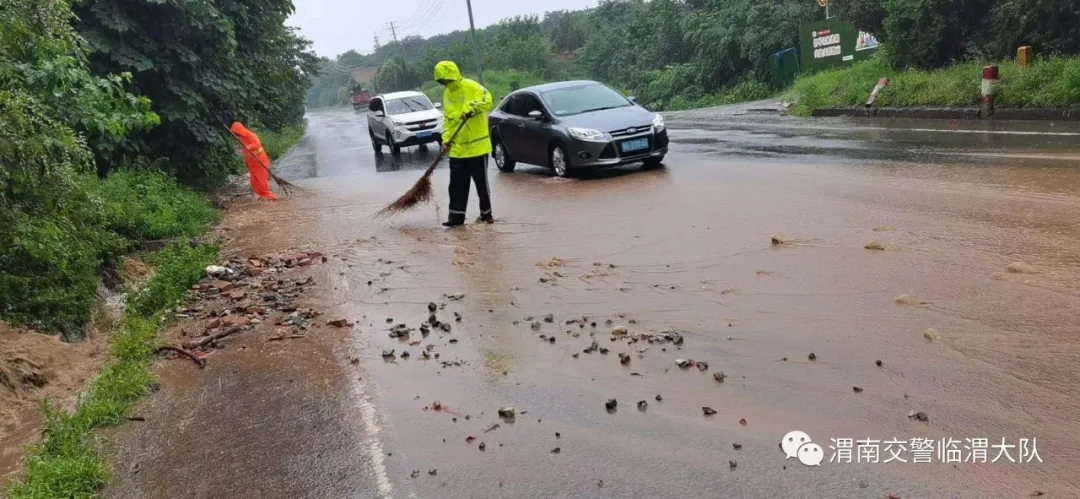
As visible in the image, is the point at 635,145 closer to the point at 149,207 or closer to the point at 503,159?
the point at 503,159

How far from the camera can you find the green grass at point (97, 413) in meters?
4.19

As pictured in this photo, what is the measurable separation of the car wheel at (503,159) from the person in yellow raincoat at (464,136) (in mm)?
4802

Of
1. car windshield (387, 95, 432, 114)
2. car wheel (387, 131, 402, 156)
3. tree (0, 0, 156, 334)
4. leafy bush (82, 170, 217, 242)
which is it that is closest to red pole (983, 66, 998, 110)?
leafy bush (82, 170, 217, 242)

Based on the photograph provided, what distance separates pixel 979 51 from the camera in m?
18.7

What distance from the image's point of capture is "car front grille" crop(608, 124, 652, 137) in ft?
40.9

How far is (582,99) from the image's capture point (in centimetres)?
1355

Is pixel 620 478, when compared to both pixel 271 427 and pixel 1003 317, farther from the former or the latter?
pixel 1003 317

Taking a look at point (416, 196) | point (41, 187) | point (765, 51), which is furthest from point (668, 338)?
point (765, 51)

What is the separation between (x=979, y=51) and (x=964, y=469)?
17.7m

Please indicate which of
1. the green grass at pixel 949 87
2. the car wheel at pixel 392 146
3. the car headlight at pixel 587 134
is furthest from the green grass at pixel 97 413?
the car wheel at pixel 392 146

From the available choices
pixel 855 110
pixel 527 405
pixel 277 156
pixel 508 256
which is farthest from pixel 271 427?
pixel 277 156

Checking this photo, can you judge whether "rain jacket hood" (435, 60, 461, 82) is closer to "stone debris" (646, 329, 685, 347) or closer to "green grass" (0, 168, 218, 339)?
"green grass" (0, 168, 218, 339)

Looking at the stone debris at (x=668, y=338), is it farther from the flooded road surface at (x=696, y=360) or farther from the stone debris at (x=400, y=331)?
the stone debris at (x=400, y=331)

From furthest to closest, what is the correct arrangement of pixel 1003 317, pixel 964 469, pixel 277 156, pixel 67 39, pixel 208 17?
pixel 277 156 < pixel 208 17 < pixel 67 39 < pixel 1003 317 < pixel 964 469
